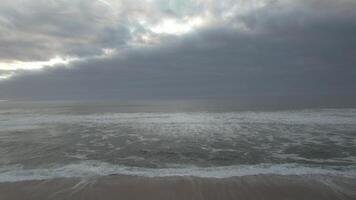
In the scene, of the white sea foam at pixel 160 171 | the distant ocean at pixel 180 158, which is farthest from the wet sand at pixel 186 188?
the white sea foam at pixel 160 171

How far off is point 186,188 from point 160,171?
6.58 feet

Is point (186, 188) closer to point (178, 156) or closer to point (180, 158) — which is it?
point (180, 158)

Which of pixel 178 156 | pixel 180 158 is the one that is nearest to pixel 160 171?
pixel 180 158

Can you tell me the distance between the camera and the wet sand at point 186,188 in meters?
6.16

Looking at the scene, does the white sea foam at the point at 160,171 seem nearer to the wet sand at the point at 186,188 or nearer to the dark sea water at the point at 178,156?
the dark sea water at the point at 178,156

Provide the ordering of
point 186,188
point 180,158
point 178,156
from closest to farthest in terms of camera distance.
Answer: point 186,188 → point 180,158 → point 178,156

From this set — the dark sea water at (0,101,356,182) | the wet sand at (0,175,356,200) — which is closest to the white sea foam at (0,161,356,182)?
the dark sea water at (0,101,356,182)

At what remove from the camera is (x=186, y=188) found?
6.67 meters

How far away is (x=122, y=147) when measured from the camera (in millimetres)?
12602

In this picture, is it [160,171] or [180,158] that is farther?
[180,158]

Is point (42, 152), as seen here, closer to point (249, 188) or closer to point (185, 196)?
point (185, 196)

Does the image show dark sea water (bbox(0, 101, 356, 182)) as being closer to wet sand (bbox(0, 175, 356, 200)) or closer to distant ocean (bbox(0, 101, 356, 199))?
distant ocean (bbox(0, 101, 356, 199))

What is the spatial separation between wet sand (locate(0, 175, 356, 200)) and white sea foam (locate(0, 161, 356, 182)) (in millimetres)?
481

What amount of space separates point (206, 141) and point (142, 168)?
6242 millimetres
